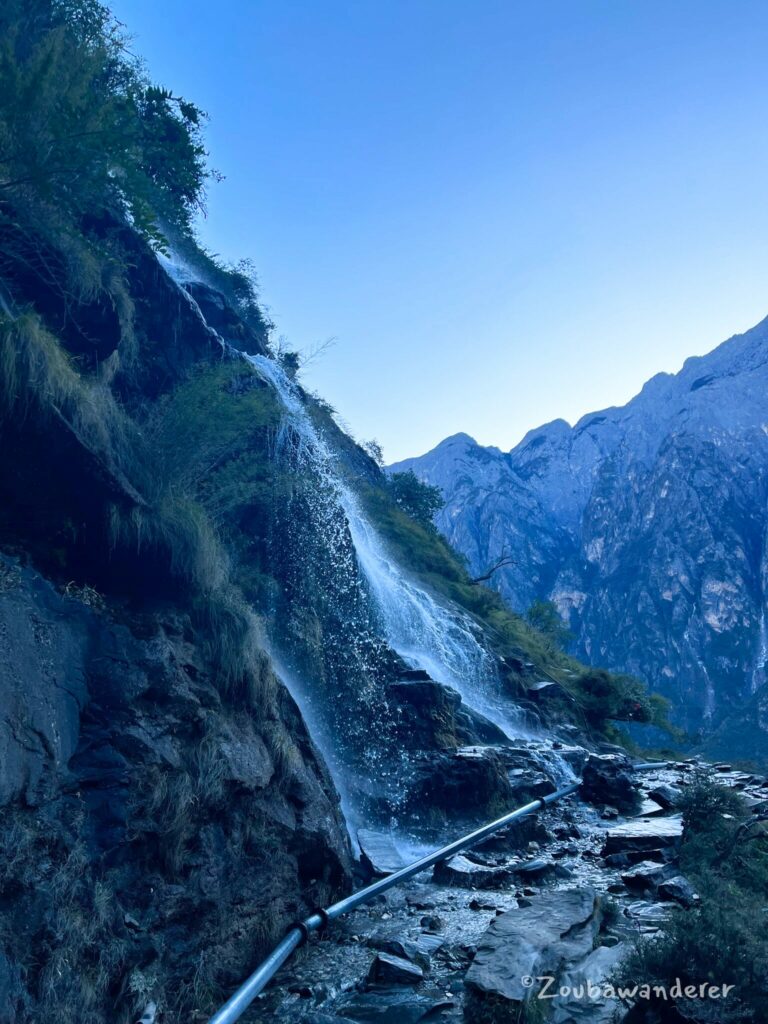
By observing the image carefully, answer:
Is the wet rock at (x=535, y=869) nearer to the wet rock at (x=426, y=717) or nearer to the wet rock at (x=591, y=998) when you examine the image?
the wet rock at (x=591, y=998)

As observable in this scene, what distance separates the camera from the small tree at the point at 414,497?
109 feet

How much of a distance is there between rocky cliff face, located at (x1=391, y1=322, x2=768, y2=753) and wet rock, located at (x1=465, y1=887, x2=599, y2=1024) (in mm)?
62141

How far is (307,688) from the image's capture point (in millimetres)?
10914

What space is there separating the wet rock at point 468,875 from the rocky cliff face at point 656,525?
197 feet

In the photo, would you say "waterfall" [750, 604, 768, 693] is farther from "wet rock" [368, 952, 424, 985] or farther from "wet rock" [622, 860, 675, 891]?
"wet rock" [368, 952, 424, 985]

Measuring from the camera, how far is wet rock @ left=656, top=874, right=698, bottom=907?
5.70 metres

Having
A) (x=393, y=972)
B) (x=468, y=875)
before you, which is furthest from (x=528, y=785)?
(x=393, y=972)

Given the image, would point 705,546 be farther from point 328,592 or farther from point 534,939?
point 534,939

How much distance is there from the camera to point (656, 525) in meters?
95.6

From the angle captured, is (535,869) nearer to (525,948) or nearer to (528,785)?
(525,948)

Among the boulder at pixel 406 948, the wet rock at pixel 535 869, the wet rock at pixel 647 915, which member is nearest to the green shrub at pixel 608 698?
the wet rock at pixel 535 869

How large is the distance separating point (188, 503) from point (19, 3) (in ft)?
30.5

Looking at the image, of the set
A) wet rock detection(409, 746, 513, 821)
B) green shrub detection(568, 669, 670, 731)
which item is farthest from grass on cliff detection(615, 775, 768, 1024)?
green shrub detection(568, 669, 670, 731)

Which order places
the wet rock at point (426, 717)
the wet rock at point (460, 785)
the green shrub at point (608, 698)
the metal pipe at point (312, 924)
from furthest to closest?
the green shrub at point (608, 698)
the wet rock at point (426, 717)
the wet rock at point (460, 785)
the metal pipe at point (312, 924)
